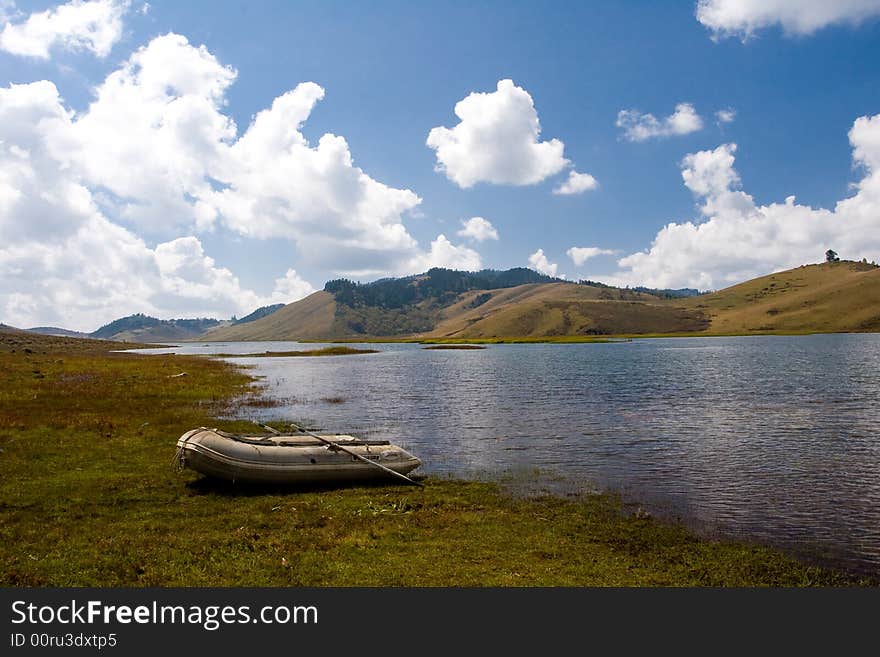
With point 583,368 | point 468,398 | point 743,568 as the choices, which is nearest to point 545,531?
point 743,568

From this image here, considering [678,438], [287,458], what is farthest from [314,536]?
[678,438]

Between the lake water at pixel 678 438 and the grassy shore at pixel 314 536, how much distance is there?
10.3 ft

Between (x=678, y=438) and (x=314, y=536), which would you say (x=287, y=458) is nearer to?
(x=314, y=536)

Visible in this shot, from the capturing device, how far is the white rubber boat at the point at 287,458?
22688 millimetres

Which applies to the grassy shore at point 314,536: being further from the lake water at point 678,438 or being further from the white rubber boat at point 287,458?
the lake water at point 678,438

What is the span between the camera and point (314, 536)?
56.4ft

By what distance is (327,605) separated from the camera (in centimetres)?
1184

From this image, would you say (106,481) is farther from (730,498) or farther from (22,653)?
(730,498)

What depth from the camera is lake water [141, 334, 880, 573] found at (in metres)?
20.9

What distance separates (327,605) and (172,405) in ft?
137

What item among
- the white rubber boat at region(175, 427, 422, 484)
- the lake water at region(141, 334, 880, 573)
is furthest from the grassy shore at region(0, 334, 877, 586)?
the lake water at region(141, 334, 880, 573)

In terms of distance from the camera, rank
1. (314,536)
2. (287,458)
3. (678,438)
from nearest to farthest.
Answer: (314,536), (287,458), (678,438)

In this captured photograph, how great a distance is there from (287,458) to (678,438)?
1040 inches

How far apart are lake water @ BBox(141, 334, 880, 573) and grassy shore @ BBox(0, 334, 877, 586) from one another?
314cm
